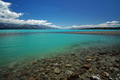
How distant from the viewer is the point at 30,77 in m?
3.58

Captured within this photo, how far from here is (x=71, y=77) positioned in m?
3.47

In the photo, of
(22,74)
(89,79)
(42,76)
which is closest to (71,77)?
(89,79)

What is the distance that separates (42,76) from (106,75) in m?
3.58

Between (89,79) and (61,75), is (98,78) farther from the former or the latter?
(61,75)

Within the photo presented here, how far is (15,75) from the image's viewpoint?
3.77m

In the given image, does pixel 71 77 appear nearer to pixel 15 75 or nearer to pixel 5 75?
pixel 15 75

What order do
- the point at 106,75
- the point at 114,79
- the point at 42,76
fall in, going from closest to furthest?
1. the point at 114,79
2. the point at 106,75
3. the point at 42,76

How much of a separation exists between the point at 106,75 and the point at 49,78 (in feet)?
10.3

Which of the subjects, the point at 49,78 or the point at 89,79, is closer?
the point at 89,79

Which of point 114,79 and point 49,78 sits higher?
point 114,79

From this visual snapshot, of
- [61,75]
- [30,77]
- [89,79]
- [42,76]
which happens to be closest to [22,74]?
[30,77]

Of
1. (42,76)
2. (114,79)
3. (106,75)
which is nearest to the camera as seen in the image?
(114,79)

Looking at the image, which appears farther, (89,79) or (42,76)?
(42,76)

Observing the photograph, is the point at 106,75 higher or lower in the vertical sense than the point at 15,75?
higher
